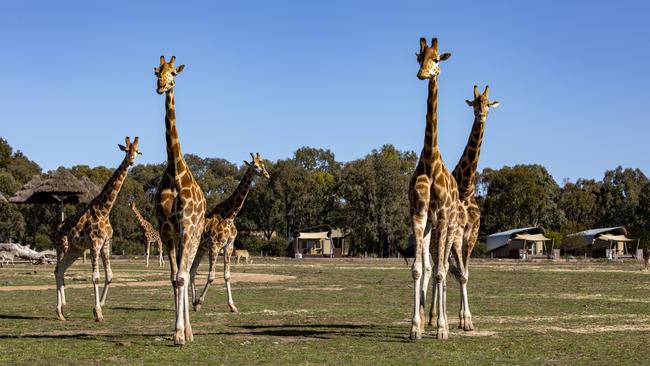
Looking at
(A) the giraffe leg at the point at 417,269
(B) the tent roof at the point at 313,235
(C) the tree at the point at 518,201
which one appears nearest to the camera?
(A) the giraffe leg at the point at 417,269

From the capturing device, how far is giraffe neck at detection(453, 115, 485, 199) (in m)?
17.6

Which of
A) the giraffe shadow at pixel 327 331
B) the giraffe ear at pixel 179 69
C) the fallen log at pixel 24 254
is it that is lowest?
the giraffe shadow at pixel 327 331

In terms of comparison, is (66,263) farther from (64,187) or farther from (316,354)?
(64,187)

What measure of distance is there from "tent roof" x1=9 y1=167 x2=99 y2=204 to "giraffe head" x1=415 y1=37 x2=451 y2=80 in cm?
4742

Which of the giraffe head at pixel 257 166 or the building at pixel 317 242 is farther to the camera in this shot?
the building at pixel 317 242

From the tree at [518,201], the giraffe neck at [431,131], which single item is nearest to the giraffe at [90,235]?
the giraffe neck at [431,131]

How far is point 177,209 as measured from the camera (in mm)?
15305

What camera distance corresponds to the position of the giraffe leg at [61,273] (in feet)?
62.8

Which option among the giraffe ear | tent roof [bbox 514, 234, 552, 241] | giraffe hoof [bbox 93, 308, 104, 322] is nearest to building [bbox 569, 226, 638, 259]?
tent roof [bbox 514, 234, 552, 241]

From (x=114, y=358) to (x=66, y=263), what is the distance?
7526 millimetres

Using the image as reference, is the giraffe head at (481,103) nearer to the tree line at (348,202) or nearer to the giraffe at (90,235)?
the giraffe at (90,235)

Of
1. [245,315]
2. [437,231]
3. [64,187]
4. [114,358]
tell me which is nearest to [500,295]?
[245,315]

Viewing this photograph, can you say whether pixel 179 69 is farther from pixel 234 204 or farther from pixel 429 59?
pixel 234 204

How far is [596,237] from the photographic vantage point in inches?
3910
